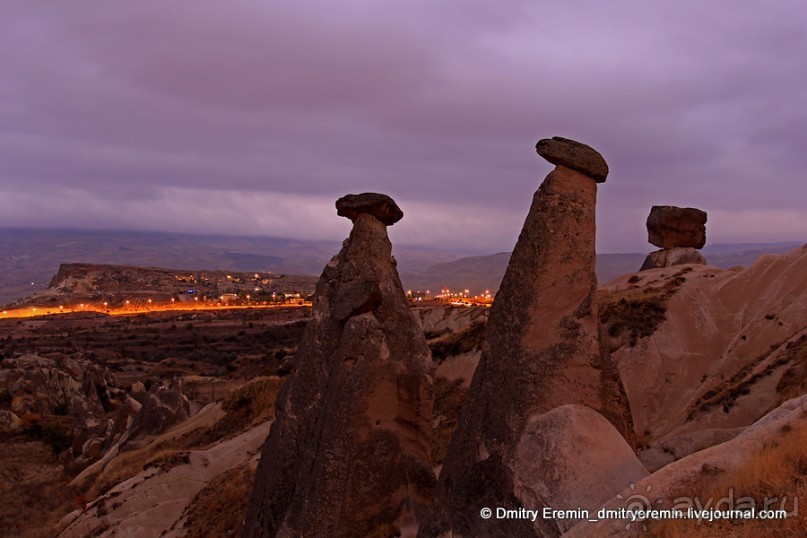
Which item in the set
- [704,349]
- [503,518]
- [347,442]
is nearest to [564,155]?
[503,518]

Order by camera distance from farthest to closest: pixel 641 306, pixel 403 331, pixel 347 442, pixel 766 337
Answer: pixel 641 306
pixel 766 337
pixel 403 331
pixel 347 442

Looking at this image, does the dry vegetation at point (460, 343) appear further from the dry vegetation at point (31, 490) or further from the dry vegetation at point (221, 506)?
the dry vegetation at point (31, 490)

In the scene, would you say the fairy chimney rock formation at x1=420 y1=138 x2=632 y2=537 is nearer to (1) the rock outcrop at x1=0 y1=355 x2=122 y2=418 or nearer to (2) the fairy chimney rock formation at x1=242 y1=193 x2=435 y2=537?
(2) the fairy chimney rock formation at x1=242 y1=193 x2=435 y2=537

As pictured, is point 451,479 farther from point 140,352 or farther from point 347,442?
point 140,352

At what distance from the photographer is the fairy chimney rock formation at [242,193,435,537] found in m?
7.99

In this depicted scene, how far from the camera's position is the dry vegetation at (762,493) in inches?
155

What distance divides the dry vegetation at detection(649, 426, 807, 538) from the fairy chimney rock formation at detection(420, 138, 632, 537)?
177 cm

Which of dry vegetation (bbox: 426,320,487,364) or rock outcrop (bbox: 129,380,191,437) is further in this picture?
dry vegetation (bbox: 426,320,487,364)

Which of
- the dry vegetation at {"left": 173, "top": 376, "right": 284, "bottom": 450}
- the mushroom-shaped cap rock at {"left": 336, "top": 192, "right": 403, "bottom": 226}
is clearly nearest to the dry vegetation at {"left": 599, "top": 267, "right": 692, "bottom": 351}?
the dry vegetation at {"left": 173, "top": 376, "right": 284, "bottom": 450}

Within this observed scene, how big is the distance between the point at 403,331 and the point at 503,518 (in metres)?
3.95

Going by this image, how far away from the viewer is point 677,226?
121ft

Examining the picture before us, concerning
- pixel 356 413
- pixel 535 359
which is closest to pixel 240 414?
pixel 356 413

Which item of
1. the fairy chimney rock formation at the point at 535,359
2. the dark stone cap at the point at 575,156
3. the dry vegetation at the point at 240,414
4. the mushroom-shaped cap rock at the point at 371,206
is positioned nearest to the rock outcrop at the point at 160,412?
the dry vegetation at the point at 240,414

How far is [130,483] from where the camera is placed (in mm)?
16344
